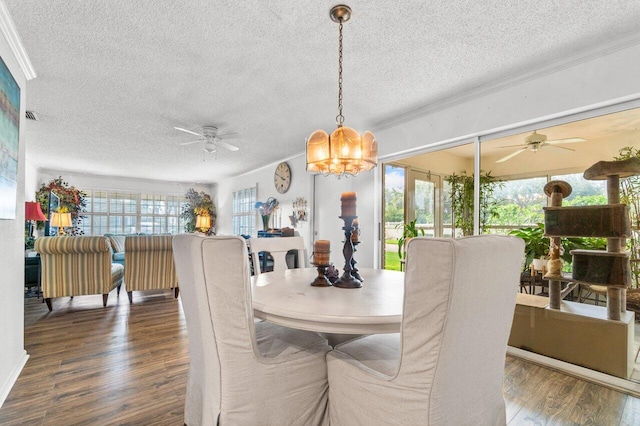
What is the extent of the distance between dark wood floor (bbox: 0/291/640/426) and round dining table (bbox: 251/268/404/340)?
92 centimetres

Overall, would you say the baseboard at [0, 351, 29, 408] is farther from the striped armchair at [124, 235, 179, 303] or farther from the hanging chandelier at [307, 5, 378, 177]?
the hanging chandelier at [307, 5, 378, 177]

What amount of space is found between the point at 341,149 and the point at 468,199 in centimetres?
194

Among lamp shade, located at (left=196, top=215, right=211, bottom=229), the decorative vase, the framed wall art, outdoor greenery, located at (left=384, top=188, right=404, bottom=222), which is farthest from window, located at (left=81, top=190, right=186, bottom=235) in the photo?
outdoor greenery, located at (left=384, top=188, right=404, bottom=222)

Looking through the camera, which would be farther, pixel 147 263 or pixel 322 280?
pixel 147 263

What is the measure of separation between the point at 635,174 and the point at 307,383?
2.56 meters

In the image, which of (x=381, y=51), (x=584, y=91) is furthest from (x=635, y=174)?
(x=381, y=51)

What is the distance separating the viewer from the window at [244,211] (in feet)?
23.7

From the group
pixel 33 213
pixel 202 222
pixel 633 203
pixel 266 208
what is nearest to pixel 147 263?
pixel 33 213

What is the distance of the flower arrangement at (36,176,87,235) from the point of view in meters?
6.70

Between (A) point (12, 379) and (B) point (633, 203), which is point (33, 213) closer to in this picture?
(A) point (12, 379)

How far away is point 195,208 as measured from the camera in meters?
8.90

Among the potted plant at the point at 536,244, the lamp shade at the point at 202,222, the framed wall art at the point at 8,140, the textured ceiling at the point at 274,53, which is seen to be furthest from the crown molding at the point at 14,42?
the lamp shade at the point at 202,222

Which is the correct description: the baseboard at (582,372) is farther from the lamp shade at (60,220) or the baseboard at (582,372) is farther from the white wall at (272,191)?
the lamp shade at (60,220)

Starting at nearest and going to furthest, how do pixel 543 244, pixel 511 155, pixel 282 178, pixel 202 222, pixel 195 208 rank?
pixel 543 244 → pixel 511 155 → pixel 282 178 → pixel 202 222 → pixel 195 208
